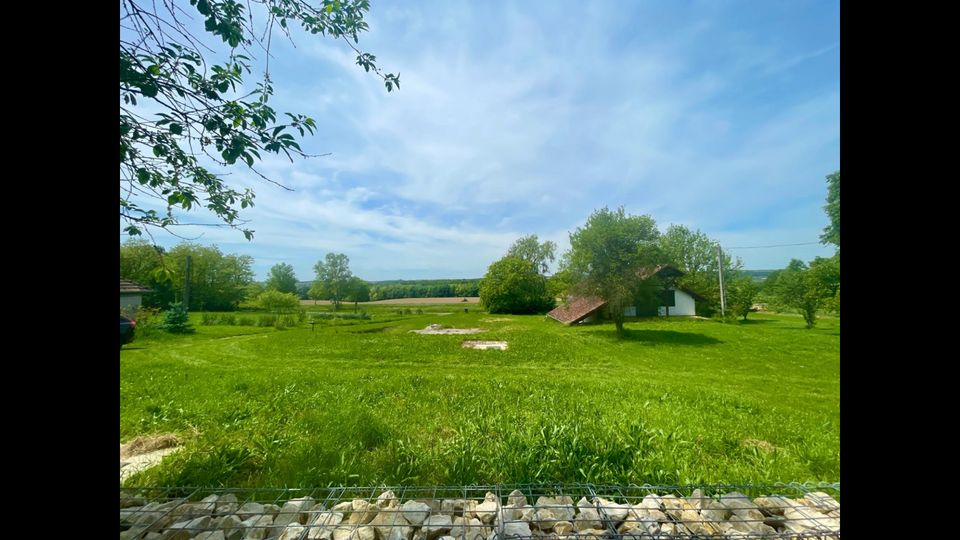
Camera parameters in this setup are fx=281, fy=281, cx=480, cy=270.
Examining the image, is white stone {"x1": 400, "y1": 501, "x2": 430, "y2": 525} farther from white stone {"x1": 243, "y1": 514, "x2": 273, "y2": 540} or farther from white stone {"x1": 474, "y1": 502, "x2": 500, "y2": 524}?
white stone {"x1": 243, "y1": 514, "x2": 273, "y2": 540}

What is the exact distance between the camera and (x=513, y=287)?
3.32 meters

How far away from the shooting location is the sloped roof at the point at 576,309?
3.51 meters

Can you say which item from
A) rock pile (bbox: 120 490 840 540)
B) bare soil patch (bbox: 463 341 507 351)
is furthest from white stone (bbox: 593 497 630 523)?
bare soil patch (bbox: 463 341 507 351)

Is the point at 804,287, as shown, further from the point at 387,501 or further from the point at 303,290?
the point at 303,290

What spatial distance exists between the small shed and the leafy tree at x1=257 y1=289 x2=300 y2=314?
2.48 ft

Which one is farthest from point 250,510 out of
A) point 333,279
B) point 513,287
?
point 513,287

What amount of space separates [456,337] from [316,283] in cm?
152

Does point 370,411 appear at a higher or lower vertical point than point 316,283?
lower

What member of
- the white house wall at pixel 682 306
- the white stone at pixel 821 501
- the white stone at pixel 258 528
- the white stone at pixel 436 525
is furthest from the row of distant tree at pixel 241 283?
the white stone at pixel 821 501
